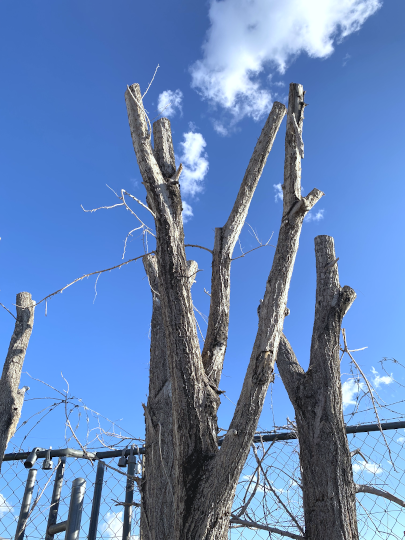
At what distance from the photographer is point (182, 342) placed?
5.53 ft

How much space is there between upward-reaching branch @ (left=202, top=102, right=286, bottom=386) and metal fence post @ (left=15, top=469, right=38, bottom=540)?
69.4 inches

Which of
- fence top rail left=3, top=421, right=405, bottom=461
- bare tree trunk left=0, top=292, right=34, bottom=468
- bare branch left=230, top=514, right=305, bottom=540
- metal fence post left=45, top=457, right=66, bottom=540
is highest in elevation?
bare tree trunk left=0, top=292, right=34, bottom=468

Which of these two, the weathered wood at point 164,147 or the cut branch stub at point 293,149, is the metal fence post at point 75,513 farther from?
the cut branch stub at point 293,149

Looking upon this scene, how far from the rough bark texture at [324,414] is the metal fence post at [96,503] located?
4.25 ft

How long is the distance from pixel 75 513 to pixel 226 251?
1506mm

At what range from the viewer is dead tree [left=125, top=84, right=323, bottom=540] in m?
1.47

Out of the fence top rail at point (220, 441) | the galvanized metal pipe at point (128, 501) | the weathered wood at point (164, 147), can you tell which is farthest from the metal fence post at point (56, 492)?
the weathered wood at point (164, 147)

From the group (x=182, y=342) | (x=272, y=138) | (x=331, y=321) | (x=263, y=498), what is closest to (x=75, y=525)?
(x=182, y=342)

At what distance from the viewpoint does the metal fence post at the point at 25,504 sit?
254 cm

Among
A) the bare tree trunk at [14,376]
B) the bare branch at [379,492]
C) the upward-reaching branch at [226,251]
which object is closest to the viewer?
the upward-reaching branch at [226,251]

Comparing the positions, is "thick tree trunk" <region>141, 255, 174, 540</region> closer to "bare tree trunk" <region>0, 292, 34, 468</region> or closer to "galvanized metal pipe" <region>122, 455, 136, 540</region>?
"galvanized metal pipe" <region>122, 455, 136, 540</region>

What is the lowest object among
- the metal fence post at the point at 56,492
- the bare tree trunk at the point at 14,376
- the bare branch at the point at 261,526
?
the bare branch at the point at 261,526

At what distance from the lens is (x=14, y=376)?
3.73 meters

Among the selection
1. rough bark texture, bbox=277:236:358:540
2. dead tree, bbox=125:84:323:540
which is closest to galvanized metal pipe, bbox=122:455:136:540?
dead tree, bbox=125:84:323:540
